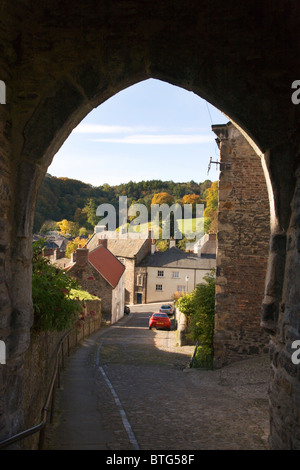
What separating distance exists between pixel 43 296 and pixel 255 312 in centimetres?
620

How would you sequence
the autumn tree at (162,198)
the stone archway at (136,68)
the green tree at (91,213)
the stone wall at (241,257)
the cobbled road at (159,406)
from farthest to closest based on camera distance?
the autumn tree at (162,198) < the green tree at (91,213) < the stone wall at (241,257) < the cobbled road at (159,406) < the stone archway at (136,68)

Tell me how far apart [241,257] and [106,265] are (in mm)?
20232

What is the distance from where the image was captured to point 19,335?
3551 mm

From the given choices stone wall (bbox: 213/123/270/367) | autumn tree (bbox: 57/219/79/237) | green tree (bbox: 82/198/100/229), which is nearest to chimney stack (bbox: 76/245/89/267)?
stone wall (bbox: 213/123/270/367)

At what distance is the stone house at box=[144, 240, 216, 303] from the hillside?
22840 millimetres

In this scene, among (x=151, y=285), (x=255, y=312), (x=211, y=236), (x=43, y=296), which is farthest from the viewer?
(x=211, y=236)

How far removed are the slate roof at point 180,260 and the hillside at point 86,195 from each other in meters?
22.2

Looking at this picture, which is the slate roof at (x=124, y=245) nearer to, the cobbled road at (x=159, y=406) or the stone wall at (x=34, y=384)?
the cobbled road at (x=159, y=406)

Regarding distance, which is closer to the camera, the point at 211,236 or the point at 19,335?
the point at 19,335

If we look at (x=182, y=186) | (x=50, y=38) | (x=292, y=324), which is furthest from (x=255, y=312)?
→ (x=182, y=186)

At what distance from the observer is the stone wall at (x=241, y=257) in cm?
1012

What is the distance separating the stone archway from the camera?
11.8ft

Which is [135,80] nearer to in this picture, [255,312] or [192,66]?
[192,66]

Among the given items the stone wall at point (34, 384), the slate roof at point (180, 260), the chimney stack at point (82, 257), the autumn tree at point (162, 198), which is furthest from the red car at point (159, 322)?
the autumn tree at point (162, 198)
